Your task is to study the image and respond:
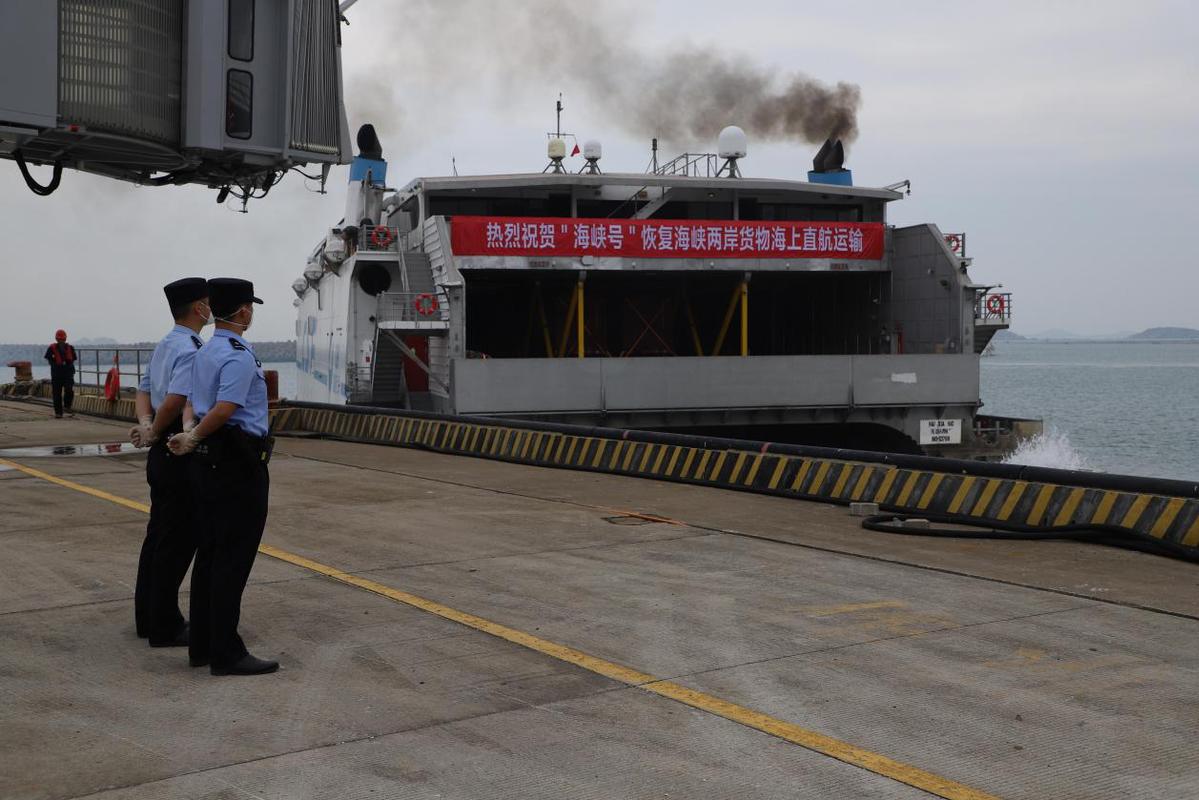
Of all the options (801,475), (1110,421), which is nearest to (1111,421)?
(1110,421)

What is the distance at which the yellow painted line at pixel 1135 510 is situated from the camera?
30.3ft

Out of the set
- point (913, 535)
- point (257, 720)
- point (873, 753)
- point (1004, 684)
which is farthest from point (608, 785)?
point (913, 535)

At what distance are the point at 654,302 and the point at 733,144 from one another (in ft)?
17.5

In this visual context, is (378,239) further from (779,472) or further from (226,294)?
(226,294)

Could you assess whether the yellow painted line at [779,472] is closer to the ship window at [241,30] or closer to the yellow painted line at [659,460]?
the yellow painted line at [659,460]

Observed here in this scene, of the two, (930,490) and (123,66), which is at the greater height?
(123,66)

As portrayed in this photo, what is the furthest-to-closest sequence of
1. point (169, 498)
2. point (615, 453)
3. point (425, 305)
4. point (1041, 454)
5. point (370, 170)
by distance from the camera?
1. point (370, 170)
2. point (1041, 454)
3. point (425, 305)
4. point (615, 453)
5. point (169, 498)

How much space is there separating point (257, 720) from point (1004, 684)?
3340 mm

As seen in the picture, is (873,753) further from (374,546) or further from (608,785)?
(374,546)

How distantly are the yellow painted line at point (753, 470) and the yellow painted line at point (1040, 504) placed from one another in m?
3.50

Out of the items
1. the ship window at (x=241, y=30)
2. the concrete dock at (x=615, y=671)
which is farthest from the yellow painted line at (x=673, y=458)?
the ship window at (x=241, y=30)

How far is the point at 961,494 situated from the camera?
10.5 metres

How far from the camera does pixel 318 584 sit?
24.4 ft

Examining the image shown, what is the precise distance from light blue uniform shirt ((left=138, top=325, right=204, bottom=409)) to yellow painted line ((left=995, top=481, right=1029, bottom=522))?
7.10 metres
